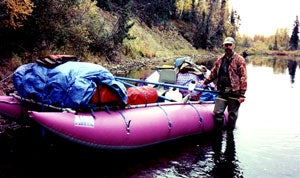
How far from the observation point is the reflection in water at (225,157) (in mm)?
6771

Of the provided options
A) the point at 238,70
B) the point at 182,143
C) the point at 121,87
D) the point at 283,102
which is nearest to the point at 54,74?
the point at 121,87

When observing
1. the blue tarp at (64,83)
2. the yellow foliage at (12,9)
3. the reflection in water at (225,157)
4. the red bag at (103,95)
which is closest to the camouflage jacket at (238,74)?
the reflection in water at (225,157)

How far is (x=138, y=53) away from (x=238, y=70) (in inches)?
818

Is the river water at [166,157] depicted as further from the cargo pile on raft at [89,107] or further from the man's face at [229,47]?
the man's face at [229,47]

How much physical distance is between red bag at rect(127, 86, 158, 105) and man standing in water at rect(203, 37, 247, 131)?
64.3 inches

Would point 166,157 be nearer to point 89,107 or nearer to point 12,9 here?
point 89,107

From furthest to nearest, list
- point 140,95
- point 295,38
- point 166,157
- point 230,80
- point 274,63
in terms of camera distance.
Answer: point 295,38
point 274,63
point 230,80
point 140,95
point 166,157

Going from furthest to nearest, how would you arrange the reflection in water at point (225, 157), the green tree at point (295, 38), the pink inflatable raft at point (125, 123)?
the green tree at point (295, 38) < the reflection in water at point (225, 157) < the pink inflatable raft at point (125, 123)

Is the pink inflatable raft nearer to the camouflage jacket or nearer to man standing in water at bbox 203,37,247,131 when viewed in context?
man standing in water at bbox 203,37,247,131

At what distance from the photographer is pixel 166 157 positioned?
7.34m

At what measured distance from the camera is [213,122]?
885 cm

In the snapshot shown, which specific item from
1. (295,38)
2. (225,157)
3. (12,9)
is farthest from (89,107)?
(295,38)

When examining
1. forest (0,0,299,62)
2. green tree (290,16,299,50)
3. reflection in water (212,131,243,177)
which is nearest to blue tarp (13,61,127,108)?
reflection in water (212,131,243,177)

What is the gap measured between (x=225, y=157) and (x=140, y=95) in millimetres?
2104
